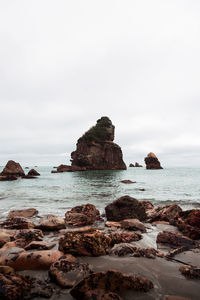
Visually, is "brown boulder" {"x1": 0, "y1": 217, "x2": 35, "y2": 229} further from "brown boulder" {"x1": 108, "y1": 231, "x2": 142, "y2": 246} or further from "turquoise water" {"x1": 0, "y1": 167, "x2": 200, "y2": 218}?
"brown boulder" {"x1": 108, "y1": 231, "x2": 142, "y2": 246}

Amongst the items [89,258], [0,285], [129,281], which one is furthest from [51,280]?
[129,281]

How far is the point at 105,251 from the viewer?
408 centimetres

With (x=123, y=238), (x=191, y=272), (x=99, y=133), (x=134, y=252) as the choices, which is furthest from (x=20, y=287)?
(x=99, y=133)

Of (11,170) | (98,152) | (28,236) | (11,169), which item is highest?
(98,152)

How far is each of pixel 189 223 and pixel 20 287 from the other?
19.3ft

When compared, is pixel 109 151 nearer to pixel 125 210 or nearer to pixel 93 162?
pixel 93 162

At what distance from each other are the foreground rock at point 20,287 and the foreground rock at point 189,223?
193 inches

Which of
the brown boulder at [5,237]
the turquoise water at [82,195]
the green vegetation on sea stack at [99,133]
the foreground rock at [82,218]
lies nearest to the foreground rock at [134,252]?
the brown boulder at [5,237]

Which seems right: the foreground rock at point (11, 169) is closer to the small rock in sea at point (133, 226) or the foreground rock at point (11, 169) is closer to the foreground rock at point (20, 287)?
the small rock in sea at point (133, 226)

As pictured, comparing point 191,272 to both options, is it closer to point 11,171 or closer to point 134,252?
point 134,252

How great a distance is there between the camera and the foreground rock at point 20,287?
2.38m

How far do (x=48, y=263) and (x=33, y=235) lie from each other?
2163 millimetres

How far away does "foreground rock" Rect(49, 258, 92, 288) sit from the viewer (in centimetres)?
284

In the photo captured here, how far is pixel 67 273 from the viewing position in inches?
118
